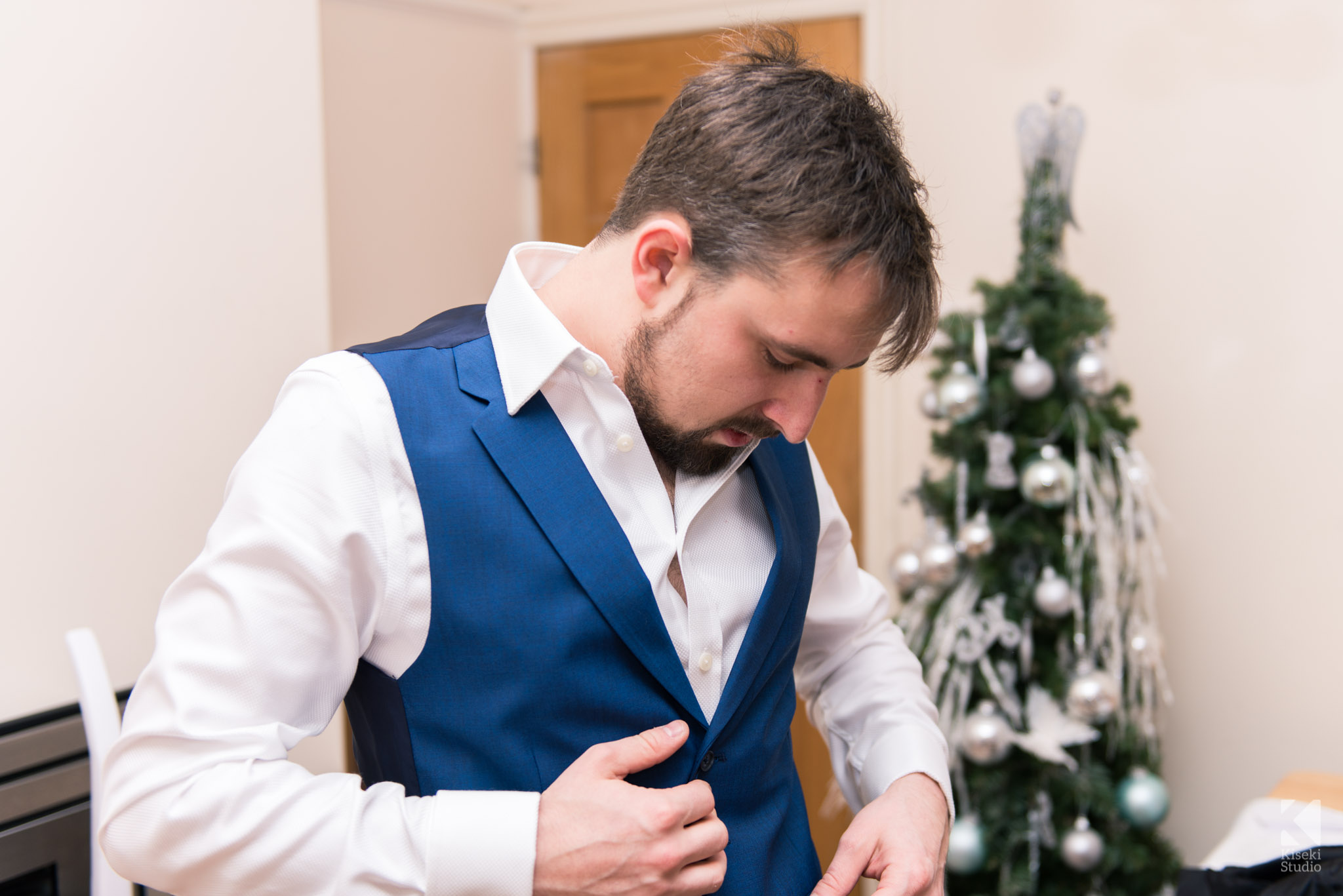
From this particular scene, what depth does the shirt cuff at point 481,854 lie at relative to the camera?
0.79 metres

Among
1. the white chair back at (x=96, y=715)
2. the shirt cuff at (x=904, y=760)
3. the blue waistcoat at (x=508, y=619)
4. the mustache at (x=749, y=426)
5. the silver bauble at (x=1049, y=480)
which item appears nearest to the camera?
the blue waistcoat at (x=508, y=619)

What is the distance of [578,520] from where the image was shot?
2.97ft

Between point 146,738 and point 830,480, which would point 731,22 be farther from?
point 146,738

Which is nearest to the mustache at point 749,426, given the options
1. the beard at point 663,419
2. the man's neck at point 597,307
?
the beard at point 663,419

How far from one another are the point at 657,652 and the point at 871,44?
214 centimetres

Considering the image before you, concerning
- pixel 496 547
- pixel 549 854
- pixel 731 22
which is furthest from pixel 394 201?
pixel 549 854

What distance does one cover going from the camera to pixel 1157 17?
7.38 feet

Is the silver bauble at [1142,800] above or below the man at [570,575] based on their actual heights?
below

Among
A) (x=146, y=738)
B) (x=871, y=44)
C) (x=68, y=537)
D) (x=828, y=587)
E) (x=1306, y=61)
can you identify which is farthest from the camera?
(x=871, y=44)

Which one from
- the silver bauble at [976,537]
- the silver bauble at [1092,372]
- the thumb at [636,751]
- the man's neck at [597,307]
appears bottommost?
the silver bauble at [976,537]

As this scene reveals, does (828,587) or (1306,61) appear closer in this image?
(828,587)

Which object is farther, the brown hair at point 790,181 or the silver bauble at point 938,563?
the silver bauble at point 938,563

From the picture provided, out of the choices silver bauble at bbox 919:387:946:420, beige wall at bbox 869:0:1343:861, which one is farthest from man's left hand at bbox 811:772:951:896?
beige wall at bbox 869:0:1343:861

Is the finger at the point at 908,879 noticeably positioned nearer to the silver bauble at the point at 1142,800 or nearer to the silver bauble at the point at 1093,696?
the silver bauble at the point at 1093,696
